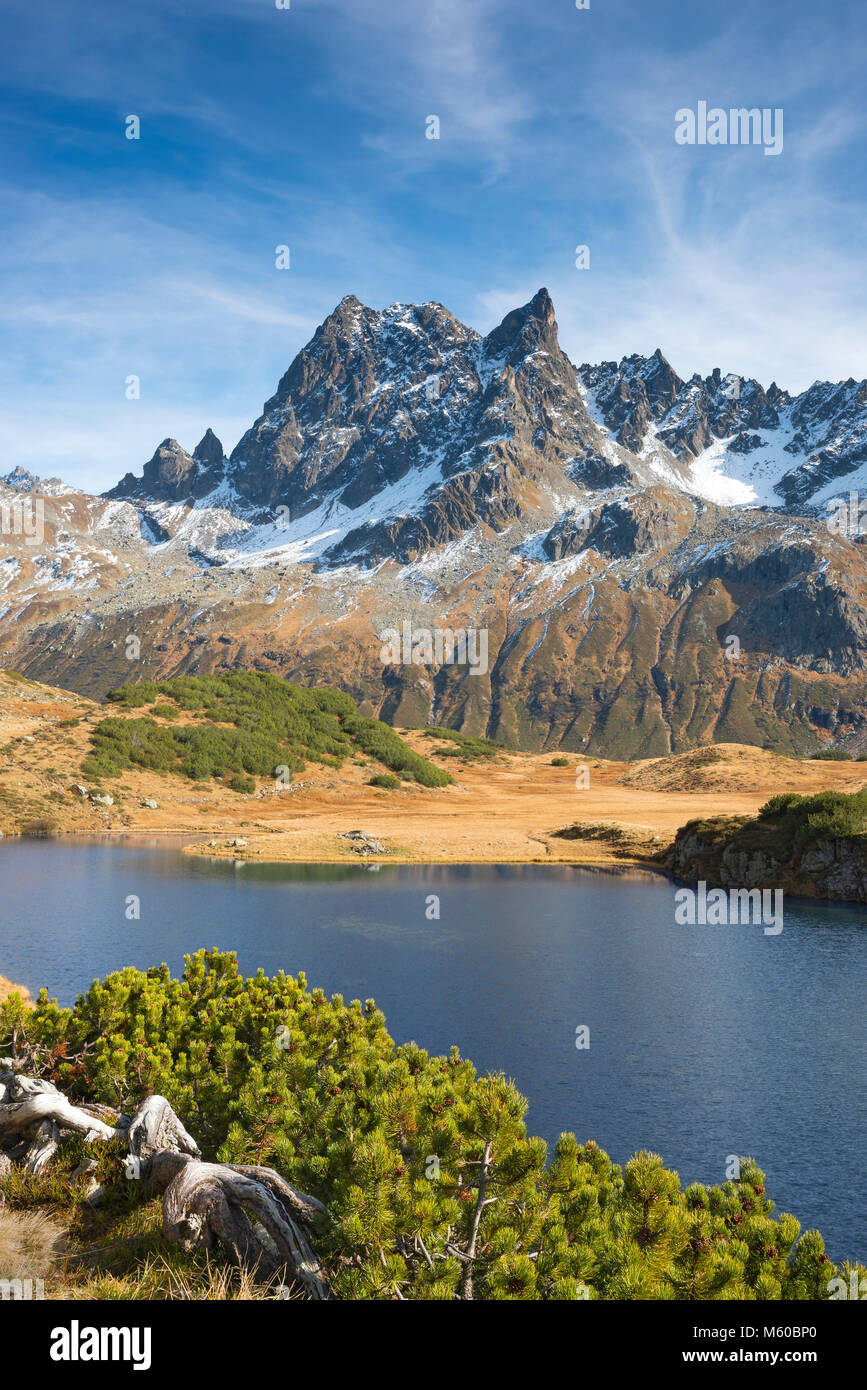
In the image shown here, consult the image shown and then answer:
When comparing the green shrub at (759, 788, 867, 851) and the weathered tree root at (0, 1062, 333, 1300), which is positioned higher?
the weathered tree root at (0, 1062, 333, 1300)

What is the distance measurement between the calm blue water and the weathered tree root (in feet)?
54.4

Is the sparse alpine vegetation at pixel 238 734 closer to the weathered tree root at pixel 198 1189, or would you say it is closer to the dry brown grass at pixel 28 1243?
the weathered tree root at pixel 198 1189

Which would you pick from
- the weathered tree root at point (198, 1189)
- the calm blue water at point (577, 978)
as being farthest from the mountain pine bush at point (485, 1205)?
the calm blue water at point (577, 978)

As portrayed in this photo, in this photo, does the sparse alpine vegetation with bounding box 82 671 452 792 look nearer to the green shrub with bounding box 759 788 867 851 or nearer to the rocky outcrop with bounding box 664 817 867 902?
the rocky outcrop with bounding box 664 817 867 902

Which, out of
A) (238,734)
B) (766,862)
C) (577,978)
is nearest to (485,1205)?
(577,978)

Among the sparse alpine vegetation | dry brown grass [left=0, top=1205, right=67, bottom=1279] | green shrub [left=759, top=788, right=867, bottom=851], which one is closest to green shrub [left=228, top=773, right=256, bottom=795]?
the sparse alpine vegetation

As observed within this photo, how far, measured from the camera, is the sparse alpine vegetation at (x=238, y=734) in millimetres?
134875

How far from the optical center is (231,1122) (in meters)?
17.8

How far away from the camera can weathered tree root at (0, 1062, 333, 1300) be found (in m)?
12.9

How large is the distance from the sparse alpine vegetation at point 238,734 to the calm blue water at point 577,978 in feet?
156

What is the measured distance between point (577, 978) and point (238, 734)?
109261 mm

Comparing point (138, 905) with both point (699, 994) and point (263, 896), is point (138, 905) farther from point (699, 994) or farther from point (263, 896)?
point (699, 994)

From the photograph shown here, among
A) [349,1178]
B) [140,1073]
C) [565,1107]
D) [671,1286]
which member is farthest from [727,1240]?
[565,1107]
